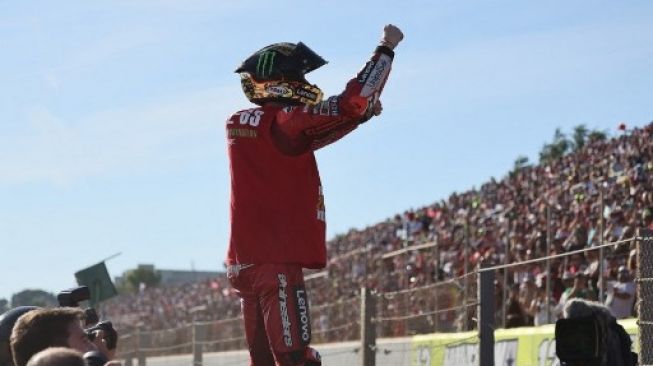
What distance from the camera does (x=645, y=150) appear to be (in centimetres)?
2639

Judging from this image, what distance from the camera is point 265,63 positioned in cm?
637

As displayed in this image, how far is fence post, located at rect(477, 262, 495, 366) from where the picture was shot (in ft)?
31.5

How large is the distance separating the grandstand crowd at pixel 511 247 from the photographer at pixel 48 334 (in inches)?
147

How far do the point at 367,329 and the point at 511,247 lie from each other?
9.94 metres

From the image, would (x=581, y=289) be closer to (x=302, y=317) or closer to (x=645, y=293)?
(x=645, y=293)

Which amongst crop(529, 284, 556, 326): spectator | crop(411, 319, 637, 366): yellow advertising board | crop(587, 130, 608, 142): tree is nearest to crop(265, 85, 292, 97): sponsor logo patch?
crop(411, 319, 637, 366): yellow advertising board

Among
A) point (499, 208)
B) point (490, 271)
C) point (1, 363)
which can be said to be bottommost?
point (1, 363)

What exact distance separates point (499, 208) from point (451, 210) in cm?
451

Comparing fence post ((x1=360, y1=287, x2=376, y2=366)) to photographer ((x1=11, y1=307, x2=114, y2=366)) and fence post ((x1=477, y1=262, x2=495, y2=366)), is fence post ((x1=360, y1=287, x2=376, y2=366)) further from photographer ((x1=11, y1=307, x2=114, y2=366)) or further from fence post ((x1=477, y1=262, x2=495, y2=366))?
photographer ((x1=11, y1=307, x2=114, y2=366))

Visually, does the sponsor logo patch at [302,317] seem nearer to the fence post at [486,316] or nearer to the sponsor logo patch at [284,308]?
the sponsor logo patch at [284,308]

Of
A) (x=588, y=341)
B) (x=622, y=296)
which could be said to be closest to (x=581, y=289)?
(x=622, y=296)

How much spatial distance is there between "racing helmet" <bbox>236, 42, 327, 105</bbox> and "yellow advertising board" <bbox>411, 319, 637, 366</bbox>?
12.3ft

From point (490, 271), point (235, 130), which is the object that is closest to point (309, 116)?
point (235, 130)

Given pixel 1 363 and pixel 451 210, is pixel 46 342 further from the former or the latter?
pixel 451 210
